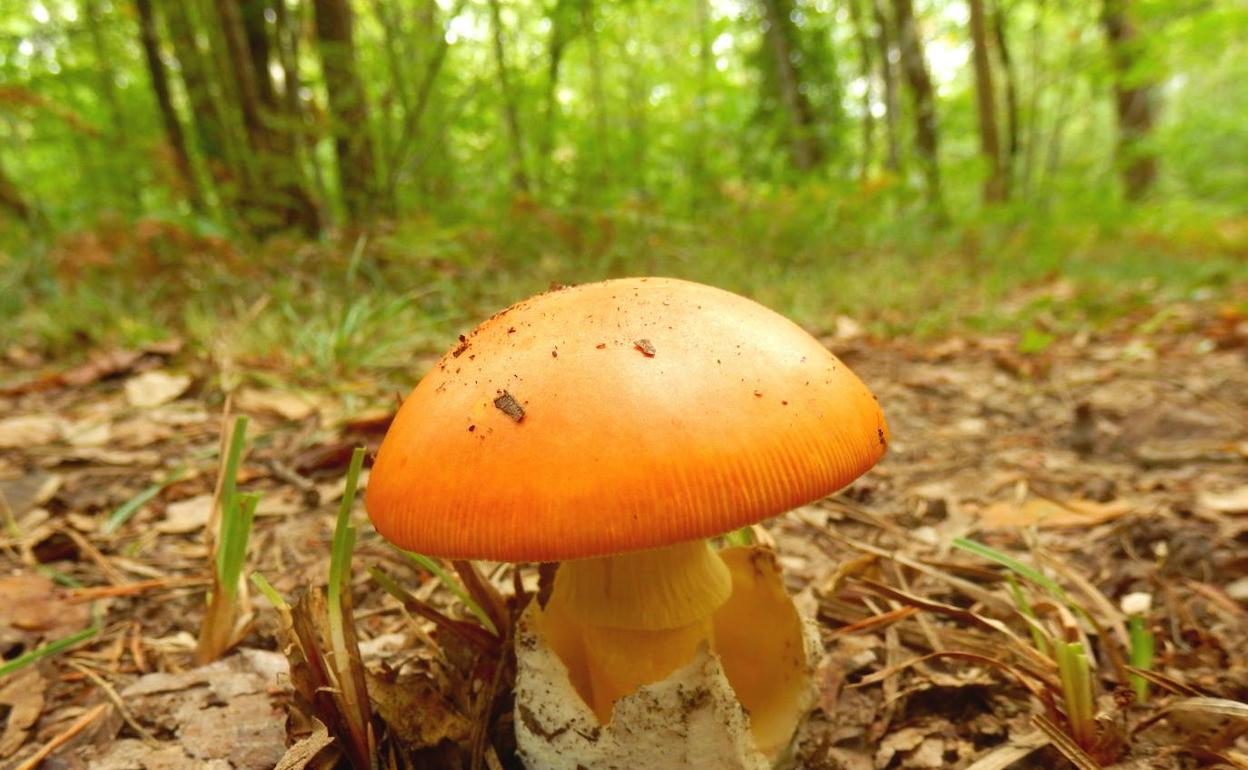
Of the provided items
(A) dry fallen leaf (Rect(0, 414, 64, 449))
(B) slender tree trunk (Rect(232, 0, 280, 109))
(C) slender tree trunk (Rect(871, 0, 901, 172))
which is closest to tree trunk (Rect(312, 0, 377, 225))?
(B) slender tree trunk (Rect(232, 0, 280, 109))

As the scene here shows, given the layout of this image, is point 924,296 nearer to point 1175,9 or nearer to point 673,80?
point 673,80

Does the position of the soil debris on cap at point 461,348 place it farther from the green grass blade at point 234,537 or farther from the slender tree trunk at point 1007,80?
the slender tree trunk at point 1007,80

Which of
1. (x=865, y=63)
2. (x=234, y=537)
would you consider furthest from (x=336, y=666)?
(x=865, y=63)

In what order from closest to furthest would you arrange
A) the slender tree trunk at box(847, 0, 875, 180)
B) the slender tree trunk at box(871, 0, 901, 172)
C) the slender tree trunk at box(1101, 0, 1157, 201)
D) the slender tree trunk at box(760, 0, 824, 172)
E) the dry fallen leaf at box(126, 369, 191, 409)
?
the dry fallen leaf at box(126, 369, 191, 409), the slender tree trunk at box(1101, 0, 1157, 201), the slender tree trunk at box(871, 0, 901, 172), the slender tree trunk at box(760, 0, 824, 172), the slender tree trunk at box(847, 0, 875, 180)

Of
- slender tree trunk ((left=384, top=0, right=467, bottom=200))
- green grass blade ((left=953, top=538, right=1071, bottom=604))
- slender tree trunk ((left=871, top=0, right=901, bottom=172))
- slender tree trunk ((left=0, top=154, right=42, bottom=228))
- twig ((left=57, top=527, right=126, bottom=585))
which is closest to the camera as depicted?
green grass blade ((left=953, top=538, right=1071, bottom=604))

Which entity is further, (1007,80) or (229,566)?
(1007,80)

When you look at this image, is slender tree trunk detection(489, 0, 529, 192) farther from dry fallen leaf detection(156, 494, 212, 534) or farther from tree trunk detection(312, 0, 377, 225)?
dry fallen leaf detection(156, 494, 212, 534)

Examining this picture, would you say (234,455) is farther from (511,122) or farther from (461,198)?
(511,122)
